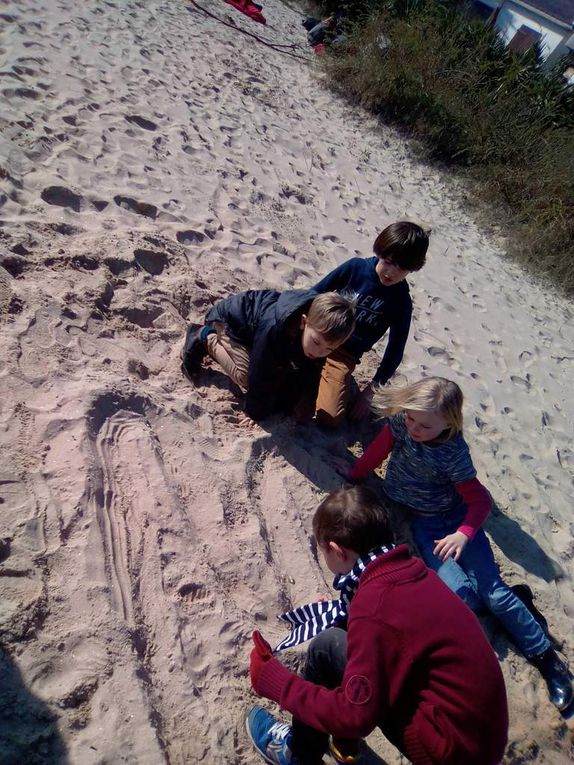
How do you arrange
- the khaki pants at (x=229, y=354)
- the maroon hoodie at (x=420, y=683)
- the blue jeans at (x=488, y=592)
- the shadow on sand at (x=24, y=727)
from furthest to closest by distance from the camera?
the khaki pants at (x=229, y=354) < the blue jeans at (x=488, y=592) < the shadow on sand at (x=24, y=727) < the maroon hoodie at (x=420, y=683)

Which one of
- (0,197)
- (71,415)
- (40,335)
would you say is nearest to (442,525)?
(71,415)

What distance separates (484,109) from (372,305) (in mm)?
6250

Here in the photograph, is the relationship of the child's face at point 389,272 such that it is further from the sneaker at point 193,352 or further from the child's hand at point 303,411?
the sneaker at point 193,352

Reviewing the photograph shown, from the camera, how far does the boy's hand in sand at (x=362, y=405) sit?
10.2 feet

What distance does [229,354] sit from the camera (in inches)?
108

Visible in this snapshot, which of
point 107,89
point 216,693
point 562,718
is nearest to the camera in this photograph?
point 216,693

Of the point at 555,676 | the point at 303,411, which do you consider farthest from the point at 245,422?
the point at 555,676

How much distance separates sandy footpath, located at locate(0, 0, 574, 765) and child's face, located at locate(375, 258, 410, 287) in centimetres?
90

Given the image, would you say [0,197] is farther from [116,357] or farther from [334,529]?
[334,529]

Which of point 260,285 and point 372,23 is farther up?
point 372,23

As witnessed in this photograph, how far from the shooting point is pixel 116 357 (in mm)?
2656

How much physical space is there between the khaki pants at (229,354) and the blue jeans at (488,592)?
50.4 inches

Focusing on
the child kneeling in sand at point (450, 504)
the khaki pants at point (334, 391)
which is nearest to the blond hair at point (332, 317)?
the child kneeling in sand at point (450, 504)

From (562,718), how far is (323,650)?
1.30 metres
